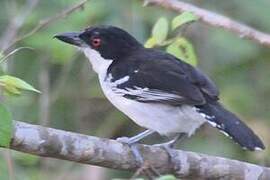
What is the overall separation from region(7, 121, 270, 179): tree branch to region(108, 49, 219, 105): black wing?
315 millimetres

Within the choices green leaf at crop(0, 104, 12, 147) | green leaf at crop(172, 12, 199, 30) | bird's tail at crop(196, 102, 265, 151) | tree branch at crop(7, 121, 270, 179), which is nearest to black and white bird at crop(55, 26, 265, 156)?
bird's tail at crop(196, 102, 265, 151)

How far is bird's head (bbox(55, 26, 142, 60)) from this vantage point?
19.0ft

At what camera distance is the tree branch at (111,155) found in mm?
4504

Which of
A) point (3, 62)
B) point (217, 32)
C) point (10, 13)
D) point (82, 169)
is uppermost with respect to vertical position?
point (3, 62)

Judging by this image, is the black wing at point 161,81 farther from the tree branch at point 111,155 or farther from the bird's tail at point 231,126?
the tree branch at point 111,155

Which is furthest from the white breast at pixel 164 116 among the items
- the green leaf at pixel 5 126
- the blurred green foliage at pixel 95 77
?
the blurred green foliage at pixel 95 77

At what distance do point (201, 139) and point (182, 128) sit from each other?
236 centimetres

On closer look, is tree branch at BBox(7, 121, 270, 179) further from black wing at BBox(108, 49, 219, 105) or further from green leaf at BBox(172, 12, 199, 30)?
green leaf at BBox(172, 12, 199, 30)

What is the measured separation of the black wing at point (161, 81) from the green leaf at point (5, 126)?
1.36 meters

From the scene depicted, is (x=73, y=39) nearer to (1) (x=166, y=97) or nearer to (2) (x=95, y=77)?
(1) (x=166, y=97)

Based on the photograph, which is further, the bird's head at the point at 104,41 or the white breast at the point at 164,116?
the bird's head at the point at 104,41

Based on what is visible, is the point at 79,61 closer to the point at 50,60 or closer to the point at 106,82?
the point at 50,60

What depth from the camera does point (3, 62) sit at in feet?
13.9

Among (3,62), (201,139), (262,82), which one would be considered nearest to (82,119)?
(201,139)
